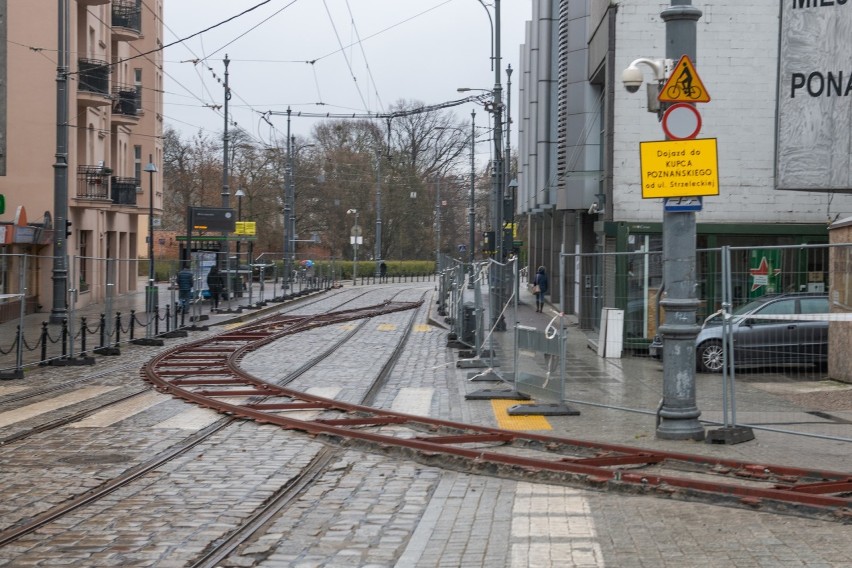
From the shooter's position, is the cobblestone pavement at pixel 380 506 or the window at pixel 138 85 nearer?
the cobblestone pavement at pixel 380 506

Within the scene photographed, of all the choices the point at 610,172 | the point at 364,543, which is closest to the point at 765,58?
the point at 610,172

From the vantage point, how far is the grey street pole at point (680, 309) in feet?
36.7

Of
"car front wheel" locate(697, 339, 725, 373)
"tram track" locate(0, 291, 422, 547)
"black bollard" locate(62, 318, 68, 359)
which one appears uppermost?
"car front wheel" locate(697, 339, 725, 373)

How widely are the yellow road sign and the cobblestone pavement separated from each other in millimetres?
2117

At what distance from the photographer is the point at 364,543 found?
7266mm

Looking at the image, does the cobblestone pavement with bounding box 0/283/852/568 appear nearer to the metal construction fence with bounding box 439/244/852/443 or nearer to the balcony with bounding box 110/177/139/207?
the metal construction fence with bounding box 439/244/852/443

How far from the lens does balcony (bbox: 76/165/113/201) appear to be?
4022 centimetres

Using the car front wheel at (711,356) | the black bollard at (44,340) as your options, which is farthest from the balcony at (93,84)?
the car front wheel at (711,356)

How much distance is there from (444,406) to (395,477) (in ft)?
17.1

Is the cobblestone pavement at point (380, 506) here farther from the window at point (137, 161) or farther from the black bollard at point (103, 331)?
the window at point (137, 161)

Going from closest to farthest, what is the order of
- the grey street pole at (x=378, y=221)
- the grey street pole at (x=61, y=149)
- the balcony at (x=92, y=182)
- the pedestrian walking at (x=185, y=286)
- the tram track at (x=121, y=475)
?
1. the tram track at (x=121, y=475)
2. the grey street pole at (x=61, y=149)
3. the pedestrian walking at (x=185, y=286)
4. the balcony at (x=92, y=182)
5. the grey street pole at (x=378, y=221)

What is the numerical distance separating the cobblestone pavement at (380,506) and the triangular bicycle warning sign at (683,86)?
294 cm

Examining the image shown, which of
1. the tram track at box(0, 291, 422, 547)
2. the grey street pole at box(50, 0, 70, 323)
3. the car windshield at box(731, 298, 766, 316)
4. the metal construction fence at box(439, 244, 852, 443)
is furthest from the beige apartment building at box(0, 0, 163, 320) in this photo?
the car windshield at box(731, 298, 766, 316)

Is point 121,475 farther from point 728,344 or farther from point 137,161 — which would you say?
point 137,161
